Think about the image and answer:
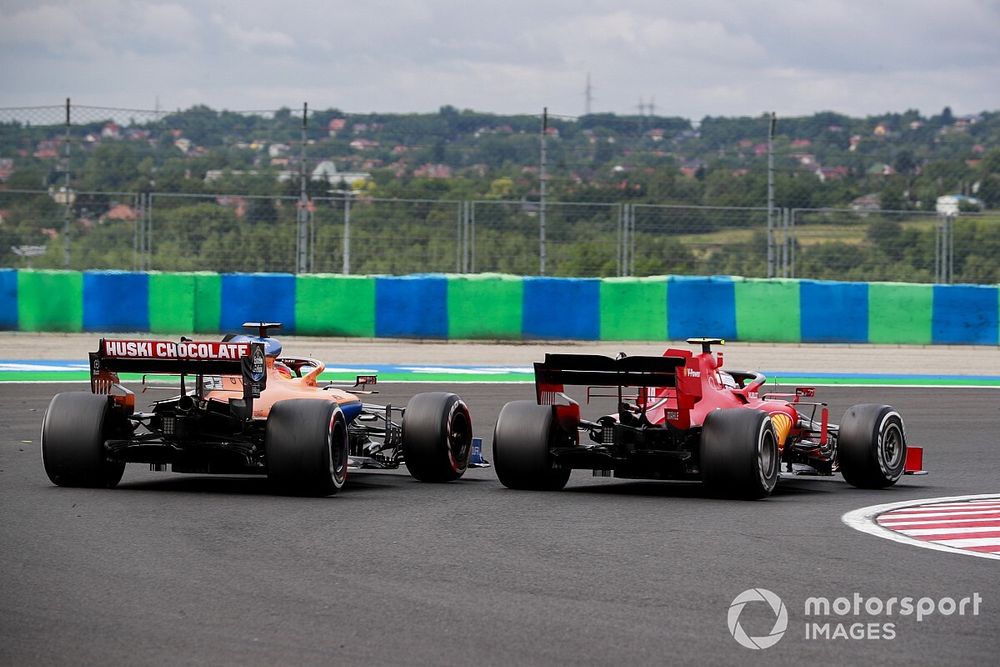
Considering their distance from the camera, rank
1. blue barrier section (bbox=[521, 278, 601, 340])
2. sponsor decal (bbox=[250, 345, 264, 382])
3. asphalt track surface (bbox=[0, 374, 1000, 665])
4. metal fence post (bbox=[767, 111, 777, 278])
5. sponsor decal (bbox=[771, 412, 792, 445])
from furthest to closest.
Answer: metal fence post (bbox=[767, 111, 777, 278])
blue barrier section (bbox=[521, 278, 601, 340])
sponsor decal (bbox=[771, 412, 792, 445])
sponsor decal (bbox=[250, 345, 264, 382])
asphalt track surface (bbox=[0, 374, 1000, 665])

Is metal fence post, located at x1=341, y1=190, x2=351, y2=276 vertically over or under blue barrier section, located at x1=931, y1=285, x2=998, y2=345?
over

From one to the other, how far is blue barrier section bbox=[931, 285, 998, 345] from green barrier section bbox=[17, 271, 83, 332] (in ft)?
42.3

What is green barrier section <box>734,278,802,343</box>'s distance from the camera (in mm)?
24047

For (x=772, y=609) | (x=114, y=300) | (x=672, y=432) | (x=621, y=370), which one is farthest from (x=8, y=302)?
(x=772, y=609)

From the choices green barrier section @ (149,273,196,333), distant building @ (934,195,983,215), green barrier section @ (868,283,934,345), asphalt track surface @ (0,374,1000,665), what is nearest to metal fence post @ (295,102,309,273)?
green barrier section @ (149,273,196,333)

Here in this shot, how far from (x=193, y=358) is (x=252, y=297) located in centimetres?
1287

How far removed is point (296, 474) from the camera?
10.5 metres

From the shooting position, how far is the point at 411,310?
Result: 24.0 metres

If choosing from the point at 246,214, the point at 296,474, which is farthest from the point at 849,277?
the point at 296,474

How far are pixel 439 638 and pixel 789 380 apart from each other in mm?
15176

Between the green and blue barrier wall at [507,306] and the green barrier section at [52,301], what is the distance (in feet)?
0.07

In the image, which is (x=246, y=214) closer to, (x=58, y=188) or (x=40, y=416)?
(x=58, y=188)

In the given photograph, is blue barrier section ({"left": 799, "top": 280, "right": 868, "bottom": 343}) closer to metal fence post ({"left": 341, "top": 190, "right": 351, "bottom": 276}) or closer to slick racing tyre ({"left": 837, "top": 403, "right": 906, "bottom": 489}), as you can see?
metal fence post ({"left": 341, "top": 190, "right": 351, "bottom": 276})

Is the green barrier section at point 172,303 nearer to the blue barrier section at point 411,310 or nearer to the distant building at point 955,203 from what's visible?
the blue barrier section at point 411,310
